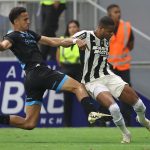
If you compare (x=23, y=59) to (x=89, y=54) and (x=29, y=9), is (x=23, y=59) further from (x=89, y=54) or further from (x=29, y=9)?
(x=29, y=9)

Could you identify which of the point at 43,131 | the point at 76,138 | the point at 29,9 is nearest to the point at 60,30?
the point at 29,9

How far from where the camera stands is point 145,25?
18875mm

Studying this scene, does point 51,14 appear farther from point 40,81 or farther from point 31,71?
point 40,81

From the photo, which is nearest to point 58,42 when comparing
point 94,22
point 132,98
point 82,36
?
point 82,36

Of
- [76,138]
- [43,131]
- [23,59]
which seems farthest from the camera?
[43,131]

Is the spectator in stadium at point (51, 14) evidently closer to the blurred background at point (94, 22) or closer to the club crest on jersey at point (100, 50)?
the blurred background at point (94, 22)

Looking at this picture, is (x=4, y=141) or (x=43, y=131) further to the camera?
(x=43, y=131)

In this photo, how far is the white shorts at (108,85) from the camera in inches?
519

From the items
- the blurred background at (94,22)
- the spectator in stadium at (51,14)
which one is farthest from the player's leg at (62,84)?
the blurred background at (94,22)

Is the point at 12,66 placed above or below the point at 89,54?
below

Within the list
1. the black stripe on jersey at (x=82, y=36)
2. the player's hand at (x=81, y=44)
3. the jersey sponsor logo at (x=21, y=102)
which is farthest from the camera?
the jersey sponsor logo at (x=21, y=102)

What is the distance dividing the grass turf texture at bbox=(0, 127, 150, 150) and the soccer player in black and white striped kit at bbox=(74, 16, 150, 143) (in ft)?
2.23

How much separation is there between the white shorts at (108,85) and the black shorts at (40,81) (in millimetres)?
520

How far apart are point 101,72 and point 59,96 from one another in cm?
533
